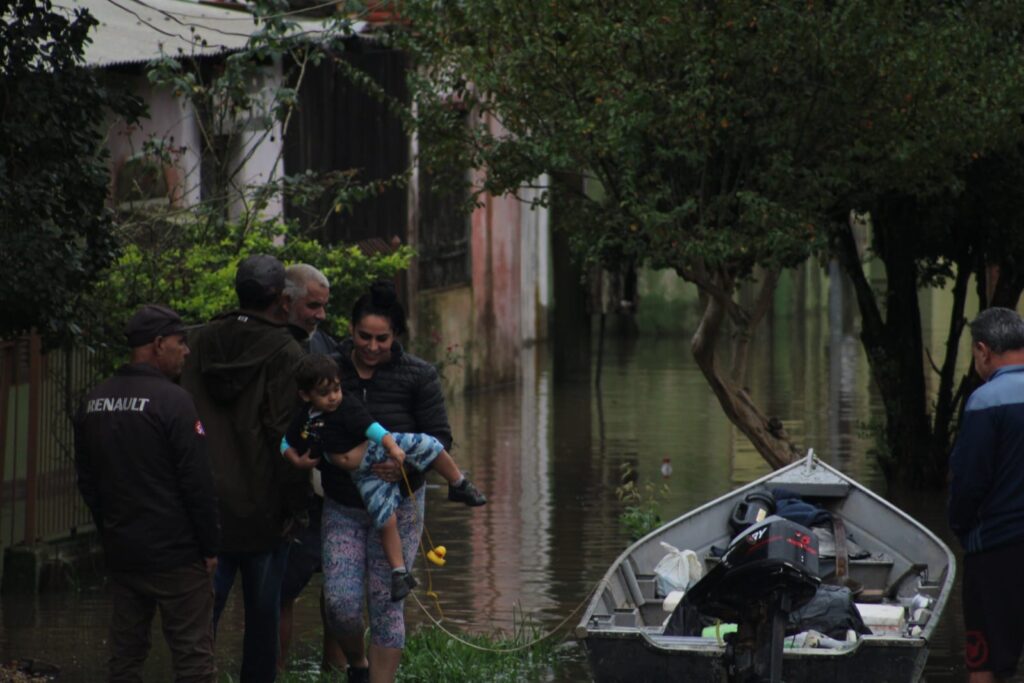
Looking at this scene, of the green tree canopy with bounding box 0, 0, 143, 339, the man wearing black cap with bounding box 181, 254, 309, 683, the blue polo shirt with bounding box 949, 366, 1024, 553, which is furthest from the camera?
the green tree canopy with bounding box 0, 0, 143, 339

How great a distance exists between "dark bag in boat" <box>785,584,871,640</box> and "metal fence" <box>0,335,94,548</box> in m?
5.02

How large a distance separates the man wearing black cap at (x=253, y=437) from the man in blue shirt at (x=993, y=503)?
274 cm

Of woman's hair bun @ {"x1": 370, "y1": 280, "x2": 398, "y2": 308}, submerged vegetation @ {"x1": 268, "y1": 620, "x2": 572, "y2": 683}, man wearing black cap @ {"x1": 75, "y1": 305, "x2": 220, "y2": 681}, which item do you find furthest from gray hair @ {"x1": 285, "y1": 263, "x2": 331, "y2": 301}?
submerged vegetation @ {"x1": 268, "y1": 620, "x2": 572, "y2": 683}

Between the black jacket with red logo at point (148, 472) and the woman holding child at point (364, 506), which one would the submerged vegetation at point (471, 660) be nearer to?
the woman holding child at point (364, 506)

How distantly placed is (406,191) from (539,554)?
1054 cm

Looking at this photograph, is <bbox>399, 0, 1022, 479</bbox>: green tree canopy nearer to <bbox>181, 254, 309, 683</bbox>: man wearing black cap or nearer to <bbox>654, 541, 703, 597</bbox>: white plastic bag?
<bbox>654, 541, 703, 597</bbox>: white plastic bag

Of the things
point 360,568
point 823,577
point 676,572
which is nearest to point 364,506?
point 360,568

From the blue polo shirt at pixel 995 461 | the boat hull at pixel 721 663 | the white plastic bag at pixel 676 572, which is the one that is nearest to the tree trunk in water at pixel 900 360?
the white plastic bag at pixel 676 572

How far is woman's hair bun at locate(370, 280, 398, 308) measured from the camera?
8148 mm

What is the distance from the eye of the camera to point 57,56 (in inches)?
349

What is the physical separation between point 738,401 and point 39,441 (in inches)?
225

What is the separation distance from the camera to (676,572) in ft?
33.0

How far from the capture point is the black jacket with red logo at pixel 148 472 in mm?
7281

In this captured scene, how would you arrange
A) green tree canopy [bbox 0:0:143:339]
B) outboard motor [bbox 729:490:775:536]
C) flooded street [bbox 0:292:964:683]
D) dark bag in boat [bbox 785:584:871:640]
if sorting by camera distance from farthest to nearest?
→ flooded street [bbox 0:292:964:683], outboard motor [bbox 729:490:775:536], dark bag in boat [bbox 785:584:871:640], green tree canopy [bbox 0:0:143:339]
